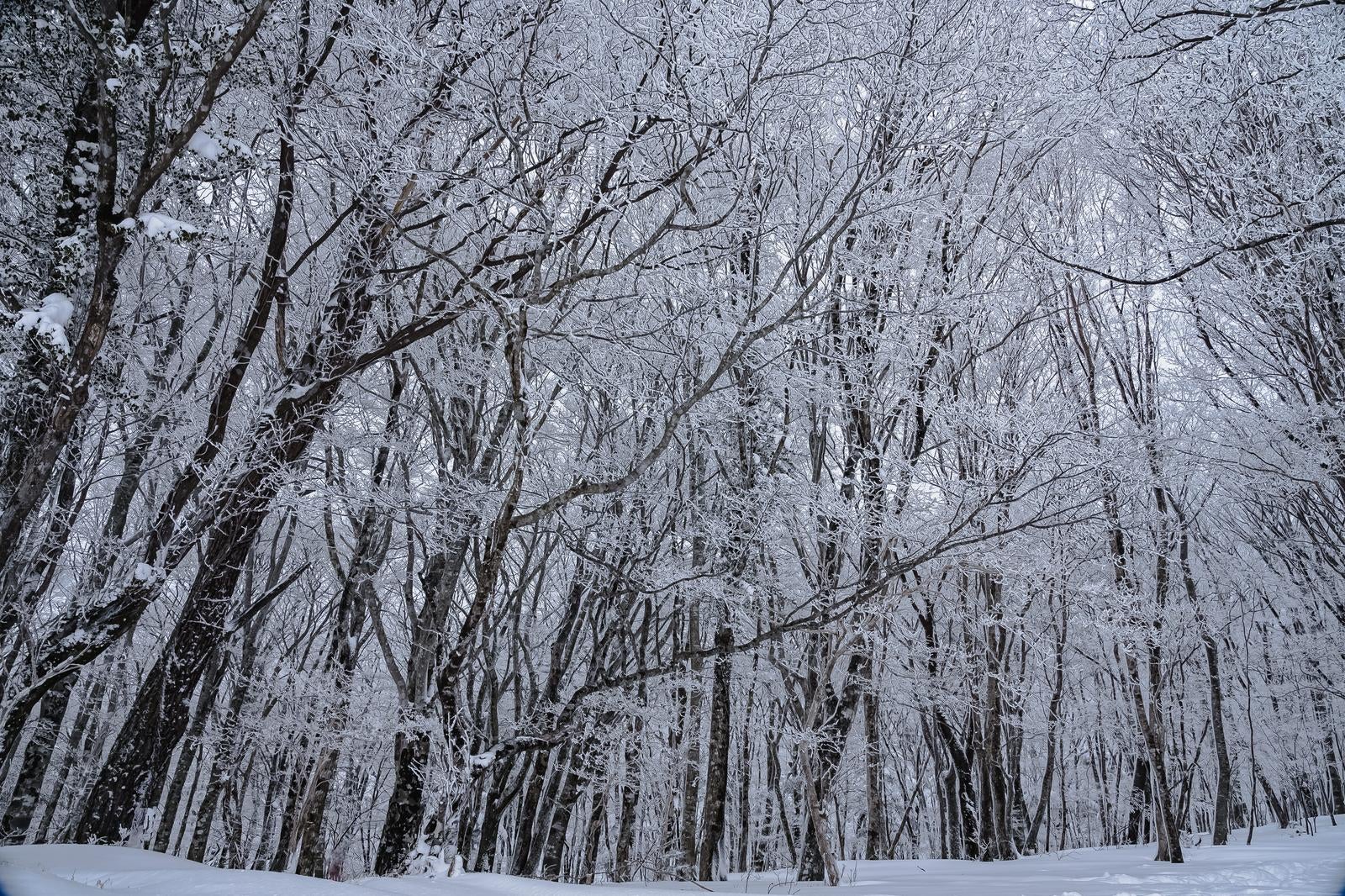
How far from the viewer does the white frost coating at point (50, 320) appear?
15.4ft

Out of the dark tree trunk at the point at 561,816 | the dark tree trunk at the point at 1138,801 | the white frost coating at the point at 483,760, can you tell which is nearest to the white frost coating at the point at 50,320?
the white frost coating at the point at 483,760

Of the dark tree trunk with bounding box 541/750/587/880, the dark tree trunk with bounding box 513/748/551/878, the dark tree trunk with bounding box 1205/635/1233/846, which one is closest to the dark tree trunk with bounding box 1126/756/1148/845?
the dark tree trunk with bounding box 1205/635/1233/846

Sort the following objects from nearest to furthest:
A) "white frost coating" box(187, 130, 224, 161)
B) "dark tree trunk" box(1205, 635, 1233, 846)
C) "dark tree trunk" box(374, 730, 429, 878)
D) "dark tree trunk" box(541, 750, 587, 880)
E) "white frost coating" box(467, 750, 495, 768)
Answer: "white frost coating" box(467, 750, 495, 768) < "white frost coating" box(187, 130, 224, 161) < "dark tree trunk" box(374, 730, 429, 878) < "dark tree trunk" box(541, 750, 587, 880) < "dark tree trunk" box(1205, 635, 1233, 846)

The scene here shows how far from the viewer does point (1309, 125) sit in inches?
267

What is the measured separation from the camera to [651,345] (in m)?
7.64

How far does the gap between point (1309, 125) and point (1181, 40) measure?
10.4ft

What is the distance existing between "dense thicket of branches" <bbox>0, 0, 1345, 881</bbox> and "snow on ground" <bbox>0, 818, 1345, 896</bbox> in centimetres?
70

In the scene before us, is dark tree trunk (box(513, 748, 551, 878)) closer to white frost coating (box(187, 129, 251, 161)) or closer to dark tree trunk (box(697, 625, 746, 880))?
dark tree trunk (box(697, 625, 746, 880))

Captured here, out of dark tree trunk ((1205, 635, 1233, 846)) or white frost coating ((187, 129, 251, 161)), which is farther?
dark tree trunk ((1205, 635, 1233, 846))

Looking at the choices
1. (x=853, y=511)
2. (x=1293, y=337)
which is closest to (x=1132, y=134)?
(x=1293, y=337)

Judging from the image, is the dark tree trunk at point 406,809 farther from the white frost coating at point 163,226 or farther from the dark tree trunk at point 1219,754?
the dark tree trunk at point 1219,754

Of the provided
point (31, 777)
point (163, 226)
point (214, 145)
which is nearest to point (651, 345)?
point (214, 145)

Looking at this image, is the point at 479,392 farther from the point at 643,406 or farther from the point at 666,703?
the point at 666,703

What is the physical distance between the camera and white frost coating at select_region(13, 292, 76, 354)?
15.4 feet
